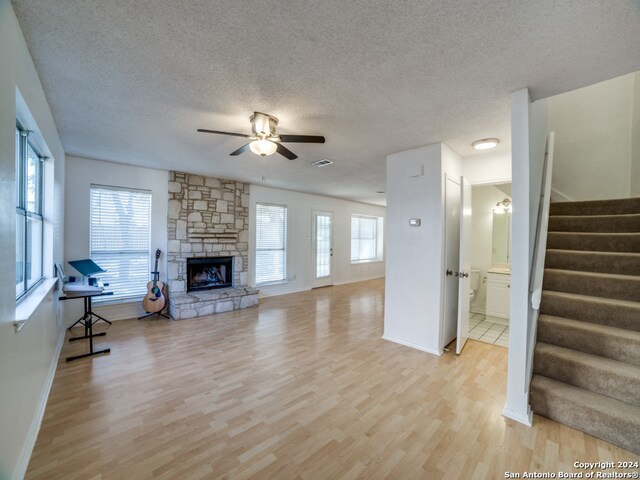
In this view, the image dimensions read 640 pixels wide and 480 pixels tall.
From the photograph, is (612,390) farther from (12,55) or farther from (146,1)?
(12,55)

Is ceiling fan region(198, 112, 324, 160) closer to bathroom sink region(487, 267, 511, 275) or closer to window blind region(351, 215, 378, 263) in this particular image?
bathroom sink region(487, 267, 511, 275)

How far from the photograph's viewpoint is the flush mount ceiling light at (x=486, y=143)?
10.1 feet

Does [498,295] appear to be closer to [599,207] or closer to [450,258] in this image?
[450,258]

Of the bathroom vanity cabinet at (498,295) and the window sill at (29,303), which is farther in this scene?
the bathroom vanity cabinet at (498,295)

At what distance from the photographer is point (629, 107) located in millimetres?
3506

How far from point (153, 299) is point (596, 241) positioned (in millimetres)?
6191

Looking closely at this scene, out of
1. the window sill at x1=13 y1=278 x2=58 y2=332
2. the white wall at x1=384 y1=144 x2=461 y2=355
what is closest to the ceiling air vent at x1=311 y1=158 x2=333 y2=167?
the white wall at x1=384 y1=144 x2=461 y2=355

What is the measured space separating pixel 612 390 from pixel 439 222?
1.96 m

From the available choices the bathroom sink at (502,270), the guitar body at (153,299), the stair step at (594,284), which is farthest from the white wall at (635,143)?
the guitar body at (153,299)

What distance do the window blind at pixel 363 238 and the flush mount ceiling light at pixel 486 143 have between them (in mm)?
5251

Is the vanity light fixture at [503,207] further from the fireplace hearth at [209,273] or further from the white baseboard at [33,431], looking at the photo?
the white baseboard at [33,431]

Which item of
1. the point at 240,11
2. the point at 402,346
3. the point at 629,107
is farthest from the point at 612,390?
the point at 629,107

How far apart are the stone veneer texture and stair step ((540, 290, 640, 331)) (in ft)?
16.7

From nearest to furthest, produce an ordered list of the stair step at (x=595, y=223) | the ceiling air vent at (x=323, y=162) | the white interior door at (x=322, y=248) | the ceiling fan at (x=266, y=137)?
the ceiling fan at (x=266, y=137)
the stair step at (x=595, y=223)
the ceiling air vent at (x=323, y=162)
the white interior door at (x=322, y=248)
